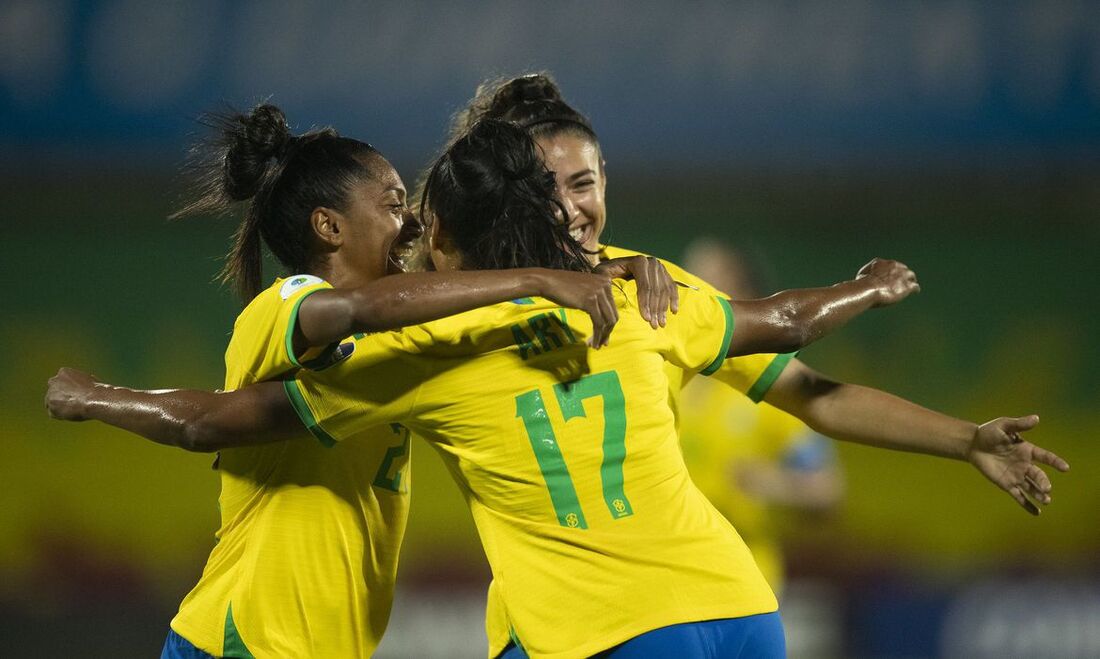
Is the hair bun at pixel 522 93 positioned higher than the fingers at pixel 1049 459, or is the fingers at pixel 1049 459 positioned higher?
the hair bun at pixel 522 93

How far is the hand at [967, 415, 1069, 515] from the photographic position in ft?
7.75

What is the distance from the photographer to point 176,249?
6.12 meters

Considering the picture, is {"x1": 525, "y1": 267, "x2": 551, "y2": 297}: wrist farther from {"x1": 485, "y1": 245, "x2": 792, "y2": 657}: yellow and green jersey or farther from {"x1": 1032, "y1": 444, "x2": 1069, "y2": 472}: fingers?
{"x1": 1032, "y1": 444, "x2": 1069, "y2": 472}: fingers

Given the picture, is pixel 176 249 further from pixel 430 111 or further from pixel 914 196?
pixel 914 196

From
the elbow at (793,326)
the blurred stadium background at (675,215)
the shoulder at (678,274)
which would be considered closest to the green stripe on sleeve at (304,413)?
the shoulder at (678,274)

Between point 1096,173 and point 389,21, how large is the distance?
3.50 m

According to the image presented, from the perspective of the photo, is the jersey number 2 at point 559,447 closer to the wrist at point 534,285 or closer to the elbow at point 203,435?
the wrist at point 534,285

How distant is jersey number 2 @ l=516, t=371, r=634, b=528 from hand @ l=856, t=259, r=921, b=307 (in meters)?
0.62

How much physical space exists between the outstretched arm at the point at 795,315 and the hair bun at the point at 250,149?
0.95 meters

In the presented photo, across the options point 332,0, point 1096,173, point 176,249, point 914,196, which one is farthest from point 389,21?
point 1096,173

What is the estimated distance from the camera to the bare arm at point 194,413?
2.09 m

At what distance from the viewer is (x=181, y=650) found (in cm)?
221

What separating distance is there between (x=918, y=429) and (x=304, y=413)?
1215 millimetres

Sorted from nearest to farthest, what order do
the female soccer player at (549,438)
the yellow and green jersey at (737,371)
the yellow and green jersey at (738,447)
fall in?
the female soccer player at (549,438)
the yellow and green jersey at (737,371)
the yellow and green jersey at (738,447)
